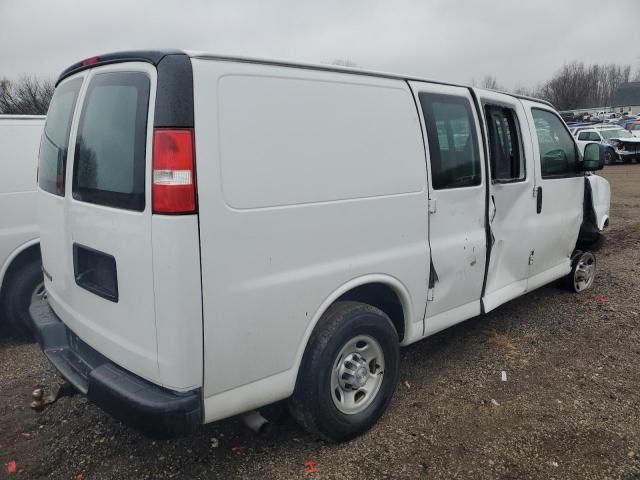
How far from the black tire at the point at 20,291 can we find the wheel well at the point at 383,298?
3070 mm

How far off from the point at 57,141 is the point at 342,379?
→ 2.16 m

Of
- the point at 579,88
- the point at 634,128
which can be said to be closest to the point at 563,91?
the point at 579,88

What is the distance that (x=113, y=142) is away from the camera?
2.51 metres

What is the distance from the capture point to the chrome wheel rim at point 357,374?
2988 millimetres

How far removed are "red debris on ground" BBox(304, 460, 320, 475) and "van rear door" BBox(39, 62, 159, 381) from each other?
1064 mm

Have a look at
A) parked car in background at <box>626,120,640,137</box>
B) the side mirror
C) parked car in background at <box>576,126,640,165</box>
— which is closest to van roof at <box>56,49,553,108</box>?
the side mirror

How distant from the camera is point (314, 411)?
2.82 metres

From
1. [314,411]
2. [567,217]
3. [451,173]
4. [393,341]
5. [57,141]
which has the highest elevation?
[57,141]

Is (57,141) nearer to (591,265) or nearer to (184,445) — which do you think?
(184,445)

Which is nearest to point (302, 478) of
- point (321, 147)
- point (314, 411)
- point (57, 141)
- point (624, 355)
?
point (314, 411)

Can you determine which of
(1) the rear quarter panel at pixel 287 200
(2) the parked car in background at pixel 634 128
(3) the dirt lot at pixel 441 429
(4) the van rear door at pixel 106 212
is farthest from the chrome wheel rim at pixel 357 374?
(2) the parked car in background at pixel 634 128

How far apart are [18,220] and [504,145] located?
13.4 feet

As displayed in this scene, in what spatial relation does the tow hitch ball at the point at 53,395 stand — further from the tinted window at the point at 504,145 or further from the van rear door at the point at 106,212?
the tinted window at the point at 504,145

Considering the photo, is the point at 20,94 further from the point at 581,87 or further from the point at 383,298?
the point at 581,87
